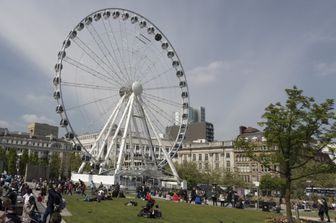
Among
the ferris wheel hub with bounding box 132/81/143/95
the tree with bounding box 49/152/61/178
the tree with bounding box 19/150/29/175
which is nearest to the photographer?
the ferris wheel hub with bounding box 132/81/143/95

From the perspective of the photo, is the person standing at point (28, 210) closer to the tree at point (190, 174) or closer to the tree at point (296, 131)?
the tree at point (296, 131)

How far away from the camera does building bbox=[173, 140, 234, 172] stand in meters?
127

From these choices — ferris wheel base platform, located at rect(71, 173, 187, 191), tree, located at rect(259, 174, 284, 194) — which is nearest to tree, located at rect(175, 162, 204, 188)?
tree, located at rect(259, 174, 284, 194)

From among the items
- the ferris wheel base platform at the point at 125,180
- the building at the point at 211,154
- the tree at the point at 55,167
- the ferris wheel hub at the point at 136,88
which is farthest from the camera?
the building at the point at 211,154

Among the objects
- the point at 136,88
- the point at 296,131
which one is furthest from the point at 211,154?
the point at 296,131

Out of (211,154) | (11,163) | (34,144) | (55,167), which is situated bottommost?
(55,167)

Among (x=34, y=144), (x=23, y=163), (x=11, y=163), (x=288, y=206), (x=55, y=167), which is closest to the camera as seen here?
(x=288, y=206)

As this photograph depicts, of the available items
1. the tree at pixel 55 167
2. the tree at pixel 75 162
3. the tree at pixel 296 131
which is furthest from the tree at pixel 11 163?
the tree at pixel 296 131

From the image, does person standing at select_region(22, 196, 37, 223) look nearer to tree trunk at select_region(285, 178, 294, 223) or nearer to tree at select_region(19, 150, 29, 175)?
tree trunk at select_region(285, 178, 294, 223)

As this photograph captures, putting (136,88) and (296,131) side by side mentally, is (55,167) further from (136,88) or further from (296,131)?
(296,131)

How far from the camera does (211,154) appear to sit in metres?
132

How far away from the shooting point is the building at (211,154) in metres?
127

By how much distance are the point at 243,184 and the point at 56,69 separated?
217ft

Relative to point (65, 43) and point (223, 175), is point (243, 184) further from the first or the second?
point (65, 43)
